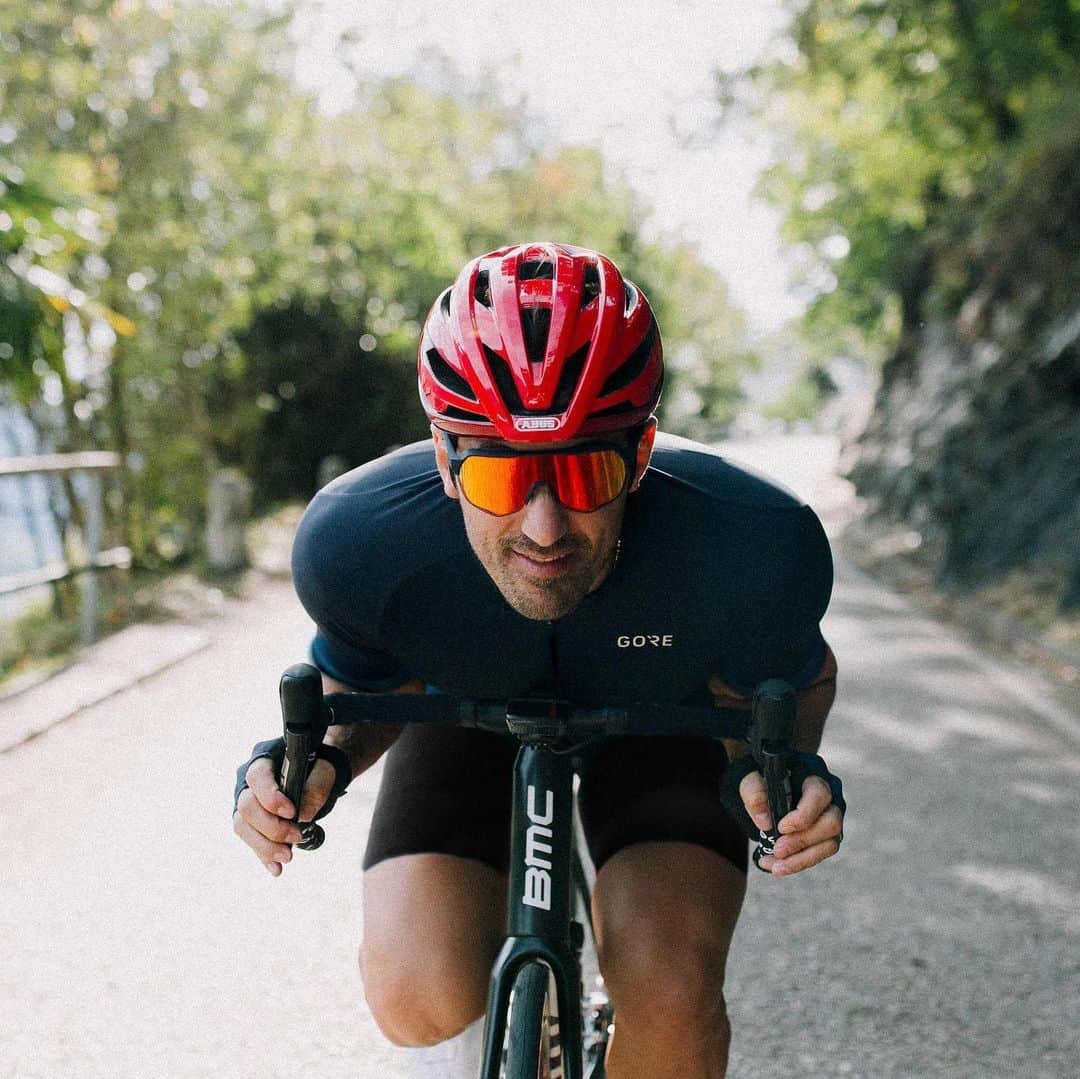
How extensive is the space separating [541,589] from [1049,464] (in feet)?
33.4

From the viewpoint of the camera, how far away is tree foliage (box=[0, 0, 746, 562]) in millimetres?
7945

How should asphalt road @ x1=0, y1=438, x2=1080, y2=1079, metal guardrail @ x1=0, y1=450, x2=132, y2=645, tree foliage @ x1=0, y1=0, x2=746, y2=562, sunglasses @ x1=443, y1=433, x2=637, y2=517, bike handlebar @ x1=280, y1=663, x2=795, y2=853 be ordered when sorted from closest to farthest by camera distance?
bike handlebar @ x1=280, y1=663, x2=795, y2=853 < sunglasses @ x1=443, y1=433, x2=637, y2=517 < asphalt road @ x1=0, y1=438, x2=1080, y2=1079 < tree foliage @ x1=0, y1=0, x2=746, y2=562 < metal guardrail @ x1=0, y1=450, x2=132, y2=645

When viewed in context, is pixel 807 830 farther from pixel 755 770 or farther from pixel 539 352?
pixel 539 352

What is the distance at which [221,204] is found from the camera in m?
12.7

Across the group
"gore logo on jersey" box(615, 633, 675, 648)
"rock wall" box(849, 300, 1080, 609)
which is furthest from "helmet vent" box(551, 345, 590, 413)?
A: "rock wall" box(849, 300, 1080, 609)

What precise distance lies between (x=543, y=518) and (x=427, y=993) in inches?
34.0

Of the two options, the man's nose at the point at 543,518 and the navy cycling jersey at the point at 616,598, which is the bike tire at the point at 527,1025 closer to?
the navy cycling jersey at the point at 616,598

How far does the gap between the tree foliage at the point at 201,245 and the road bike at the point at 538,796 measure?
214 inches

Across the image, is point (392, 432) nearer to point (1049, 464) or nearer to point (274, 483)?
point (274, 483)

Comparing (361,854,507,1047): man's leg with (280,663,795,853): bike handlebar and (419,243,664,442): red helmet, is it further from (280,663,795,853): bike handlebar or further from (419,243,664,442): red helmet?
(419,243,664,442): red helmet

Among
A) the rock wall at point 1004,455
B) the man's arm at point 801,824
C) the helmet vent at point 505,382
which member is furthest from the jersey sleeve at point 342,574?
the rock wall at point 1004,455

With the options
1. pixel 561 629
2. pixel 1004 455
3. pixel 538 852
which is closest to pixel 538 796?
pixel 538 852

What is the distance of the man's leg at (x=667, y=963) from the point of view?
2.14 meters

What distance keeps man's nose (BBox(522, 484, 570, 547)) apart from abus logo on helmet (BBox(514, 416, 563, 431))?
0.32ft
